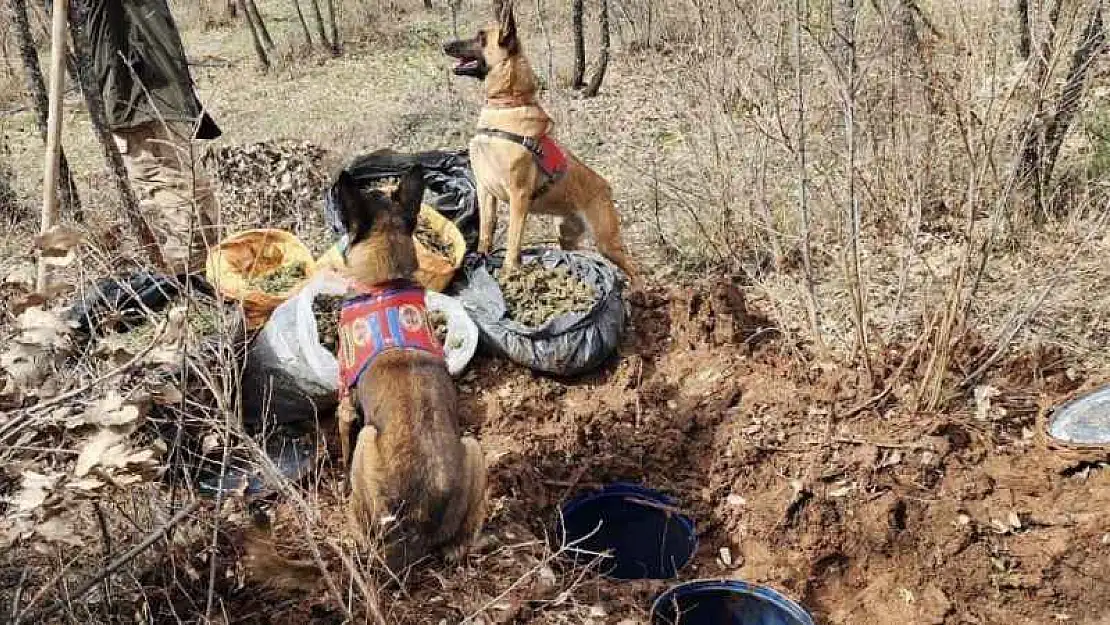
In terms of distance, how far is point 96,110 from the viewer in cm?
452

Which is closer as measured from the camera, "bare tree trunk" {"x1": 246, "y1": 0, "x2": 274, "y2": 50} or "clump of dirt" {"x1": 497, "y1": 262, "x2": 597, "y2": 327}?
"clump of dirt" {"x1": 497, "y1": 262, "x2": 597, "y2": 327}

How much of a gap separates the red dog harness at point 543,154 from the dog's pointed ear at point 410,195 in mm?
1635

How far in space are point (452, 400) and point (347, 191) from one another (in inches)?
38.5

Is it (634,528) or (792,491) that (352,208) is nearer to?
(634,528)

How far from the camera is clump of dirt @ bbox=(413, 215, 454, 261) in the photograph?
524 cm

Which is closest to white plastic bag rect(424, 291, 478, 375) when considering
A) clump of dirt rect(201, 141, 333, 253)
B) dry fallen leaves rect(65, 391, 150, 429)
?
clump of dirt rect(201, 141, 333, 253)

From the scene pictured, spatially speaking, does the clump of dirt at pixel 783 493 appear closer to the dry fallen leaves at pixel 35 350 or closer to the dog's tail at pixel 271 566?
the dog's tail at pixel 271 566

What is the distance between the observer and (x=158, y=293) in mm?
4418

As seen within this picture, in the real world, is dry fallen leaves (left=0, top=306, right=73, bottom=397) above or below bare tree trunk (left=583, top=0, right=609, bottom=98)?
above

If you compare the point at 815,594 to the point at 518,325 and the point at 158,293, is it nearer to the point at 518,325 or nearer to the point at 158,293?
the point at 518,325

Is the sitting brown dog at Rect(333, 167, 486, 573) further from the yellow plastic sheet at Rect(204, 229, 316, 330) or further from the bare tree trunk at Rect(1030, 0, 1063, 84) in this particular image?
the bare tree trunk at Rect(1030, 0, 1063, 84)

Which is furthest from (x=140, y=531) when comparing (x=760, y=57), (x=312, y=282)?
(x=760, y=57)

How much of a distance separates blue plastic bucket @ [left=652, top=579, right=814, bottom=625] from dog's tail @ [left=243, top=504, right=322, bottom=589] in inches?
49.3

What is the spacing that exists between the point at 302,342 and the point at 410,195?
0.95 metres
